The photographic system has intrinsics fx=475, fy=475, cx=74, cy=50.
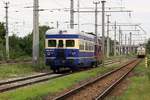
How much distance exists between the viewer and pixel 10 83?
86.3ft

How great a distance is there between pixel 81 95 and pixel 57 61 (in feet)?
54.9

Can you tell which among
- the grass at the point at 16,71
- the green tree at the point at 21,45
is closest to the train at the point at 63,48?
the grass at the point at 16,71

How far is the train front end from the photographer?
35875 mm

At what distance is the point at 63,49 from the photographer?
35906 mm

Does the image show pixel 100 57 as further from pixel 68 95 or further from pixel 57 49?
pixel 68 95

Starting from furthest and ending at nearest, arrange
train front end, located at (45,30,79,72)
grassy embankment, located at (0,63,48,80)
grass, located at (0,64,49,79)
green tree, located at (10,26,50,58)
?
green tree, located at (10,26,50,58)
train front end, located at (45,30,79,72)
grassy embankment, located at (0,63,48,80)
grass, located at (0,64,49,79)

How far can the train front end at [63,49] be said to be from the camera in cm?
3588

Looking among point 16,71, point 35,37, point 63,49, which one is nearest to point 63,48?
point 63,49

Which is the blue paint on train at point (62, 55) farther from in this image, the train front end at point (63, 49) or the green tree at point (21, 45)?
the green tree at point (21, 45)

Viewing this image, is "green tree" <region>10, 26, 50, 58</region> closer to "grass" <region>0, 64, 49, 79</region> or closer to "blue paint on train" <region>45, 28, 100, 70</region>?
"grass" <region>0, 64, 49, 79</region>

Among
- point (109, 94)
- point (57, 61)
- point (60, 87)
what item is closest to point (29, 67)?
point (57, 61)

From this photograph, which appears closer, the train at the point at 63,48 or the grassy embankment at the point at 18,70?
the grassy embankment at the point at 18,70

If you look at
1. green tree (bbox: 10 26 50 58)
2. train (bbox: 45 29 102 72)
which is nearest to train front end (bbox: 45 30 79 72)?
train (bbox: 45 29 102 72)

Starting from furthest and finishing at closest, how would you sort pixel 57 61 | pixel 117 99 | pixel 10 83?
pixel 57 61
pixel 10 83
pixel 117 99
